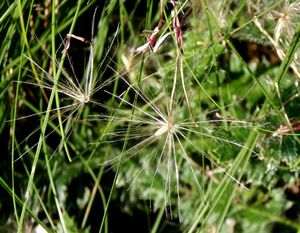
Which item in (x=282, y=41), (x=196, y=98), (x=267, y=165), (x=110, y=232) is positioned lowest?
(x=110, y=232)

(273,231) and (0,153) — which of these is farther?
(0,153)

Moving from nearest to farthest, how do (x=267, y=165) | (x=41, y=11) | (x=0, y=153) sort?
(x=267, y=165)
(x=41, y=11)
(x=0, y=153)

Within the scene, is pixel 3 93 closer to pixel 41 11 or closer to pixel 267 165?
pixel 41 11

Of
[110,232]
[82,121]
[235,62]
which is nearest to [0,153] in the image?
[82,121]

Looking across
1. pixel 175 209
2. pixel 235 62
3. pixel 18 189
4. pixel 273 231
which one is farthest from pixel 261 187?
pixel 18 189

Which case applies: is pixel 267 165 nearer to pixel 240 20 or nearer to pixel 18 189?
pixel 240 20

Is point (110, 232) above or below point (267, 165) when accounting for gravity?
below

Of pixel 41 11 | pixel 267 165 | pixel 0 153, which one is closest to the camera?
pixel 267 165
